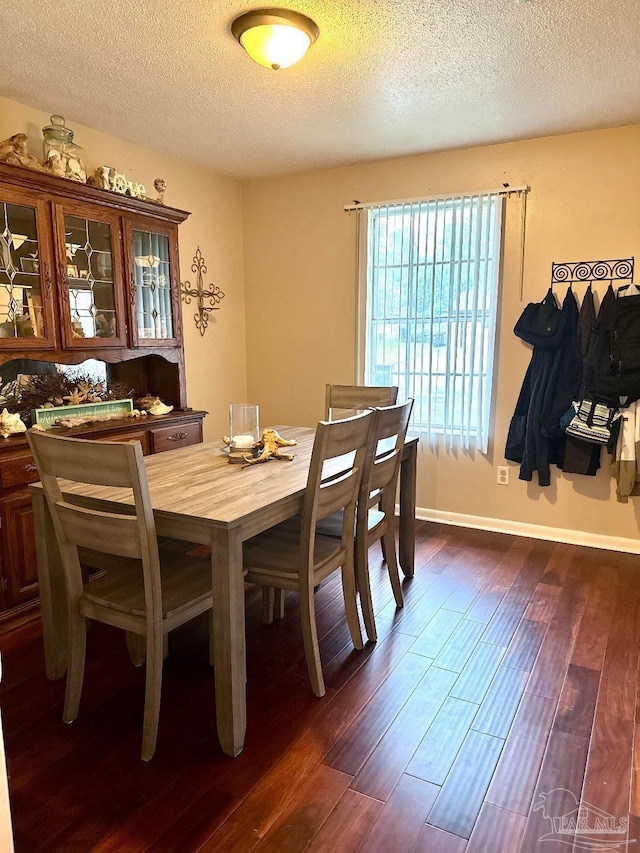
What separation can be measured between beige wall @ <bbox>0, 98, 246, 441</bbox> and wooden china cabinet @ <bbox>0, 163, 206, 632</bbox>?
0.48 meters

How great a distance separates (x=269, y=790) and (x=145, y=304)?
2.66 m

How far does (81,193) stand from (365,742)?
284cm

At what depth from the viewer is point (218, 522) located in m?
1.64

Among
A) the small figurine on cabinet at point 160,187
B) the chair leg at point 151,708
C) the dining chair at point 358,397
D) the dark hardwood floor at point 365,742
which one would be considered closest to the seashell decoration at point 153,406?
the dining chair at point 358,397

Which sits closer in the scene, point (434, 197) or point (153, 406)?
point (153, 406)

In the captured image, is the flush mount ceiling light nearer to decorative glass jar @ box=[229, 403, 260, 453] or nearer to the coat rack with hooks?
decorative glass jar @ box=[229, 403, 260, 453]

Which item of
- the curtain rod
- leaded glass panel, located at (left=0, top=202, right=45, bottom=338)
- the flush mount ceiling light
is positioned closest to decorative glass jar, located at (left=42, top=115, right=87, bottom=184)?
leaded glass panel, located at (left=0, top=202, right=45, bottom=338)

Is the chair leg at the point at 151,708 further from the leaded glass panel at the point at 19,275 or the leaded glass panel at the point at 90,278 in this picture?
the leaded glass panel at the point at 90,278

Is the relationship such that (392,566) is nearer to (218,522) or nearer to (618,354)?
(218,522)

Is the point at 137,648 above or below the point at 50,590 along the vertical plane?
below

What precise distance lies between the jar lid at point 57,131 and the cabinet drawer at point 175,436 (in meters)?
1.61

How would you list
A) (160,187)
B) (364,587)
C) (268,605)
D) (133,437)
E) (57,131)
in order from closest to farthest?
(364,587), (268,605), (57,131), (133,437), (160,187)

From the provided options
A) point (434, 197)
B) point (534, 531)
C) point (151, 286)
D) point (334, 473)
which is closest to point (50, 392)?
point (151, 286)

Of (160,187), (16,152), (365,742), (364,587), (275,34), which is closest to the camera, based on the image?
(365,742)
